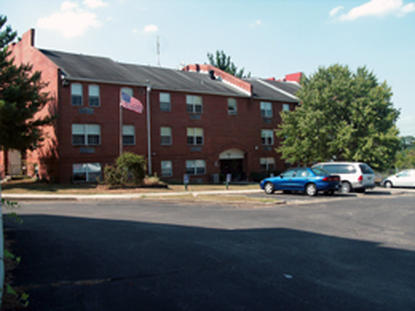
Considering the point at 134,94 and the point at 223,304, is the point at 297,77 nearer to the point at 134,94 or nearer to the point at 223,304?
the point at 134,94

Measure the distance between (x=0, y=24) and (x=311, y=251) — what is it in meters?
25.2

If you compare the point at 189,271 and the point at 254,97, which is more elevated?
the point at 254,97

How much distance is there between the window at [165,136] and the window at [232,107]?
22.7 feet

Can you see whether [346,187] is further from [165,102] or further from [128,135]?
[128,135]

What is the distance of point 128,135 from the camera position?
103ft

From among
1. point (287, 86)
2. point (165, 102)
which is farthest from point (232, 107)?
point (287, 86)

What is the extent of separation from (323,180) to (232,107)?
740 inches

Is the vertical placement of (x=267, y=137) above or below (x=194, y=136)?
above

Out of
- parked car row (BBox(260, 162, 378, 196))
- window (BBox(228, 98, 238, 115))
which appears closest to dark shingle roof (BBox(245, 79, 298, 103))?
window (BBox(228, 98, 238, 115))

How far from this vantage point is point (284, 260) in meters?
7.13

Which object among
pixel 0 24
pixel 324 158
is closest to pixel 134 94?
pixel 0 24

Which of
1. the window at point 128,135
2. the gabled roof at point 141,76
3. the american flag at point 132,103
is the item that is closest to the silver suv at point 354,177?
the american flag at point 132,103

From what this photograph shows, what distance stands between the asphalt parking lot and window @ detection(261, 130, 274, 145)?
1077 inches

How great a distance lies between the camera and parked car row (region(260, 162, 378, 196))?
20.4 m
